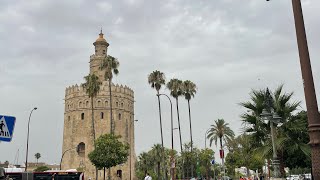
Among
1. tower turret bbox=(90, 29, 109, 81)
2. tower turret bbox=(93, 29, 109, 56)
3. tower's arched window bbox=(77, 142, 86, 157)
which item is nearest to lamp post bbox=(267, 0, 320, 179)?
tower's arched window bbox=(77, 142, 86, 157)

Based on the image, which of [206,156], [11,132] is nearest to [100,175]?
[206,156]

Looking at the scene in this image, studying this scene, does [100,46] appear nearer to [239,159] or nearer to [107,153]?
[107,153]

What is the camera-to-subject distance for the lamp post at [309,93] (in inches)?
301

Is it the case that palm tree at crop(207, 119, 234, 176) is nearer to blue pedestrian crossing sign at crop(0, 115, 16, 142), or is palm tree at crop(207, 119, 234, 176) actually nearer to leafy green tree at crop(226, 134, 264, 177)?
leafy green tree at crop(226, 134, 264, 177)

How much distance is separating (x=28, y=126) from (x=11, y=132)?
38908mm

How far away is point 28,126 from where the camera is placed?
145ft

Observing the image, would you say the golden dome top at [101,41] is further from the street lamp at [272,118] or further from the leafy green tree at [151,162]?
the street lamp at [272,118]

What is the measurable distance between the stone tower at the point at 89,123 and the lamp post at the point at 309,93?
64252 mm

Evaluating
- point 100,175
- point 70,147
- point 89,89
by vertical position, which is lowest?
point 100,175

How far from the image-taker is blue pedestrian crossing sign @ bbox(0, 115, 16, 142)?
7457mm

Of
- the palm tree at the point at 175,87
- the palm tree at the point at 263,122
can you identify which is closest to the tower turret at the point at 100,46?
the palm tree at the point at 175,87

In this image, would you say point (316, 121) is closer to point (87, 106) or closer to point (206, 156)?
point (206, 156)

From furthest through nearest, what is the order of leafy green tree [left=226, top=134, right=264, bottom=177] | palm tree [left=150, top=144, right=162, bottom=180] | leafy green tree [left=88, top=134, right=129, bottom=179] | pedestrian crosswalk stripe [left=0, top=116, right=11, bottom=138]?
palm tree [left=150, top=144, right=162, bottom=180], leafy green tree [left=226, top=134, right=264, bottom=177], leafy green tree [left=88, top=134, right=129, bottom=179], pedestrian crosswalk stripe [left=0, top=116, right=11, bottom=138]

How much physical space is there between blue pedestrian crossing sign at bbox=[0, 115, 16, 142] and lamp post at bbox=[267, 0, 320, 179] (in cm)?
635
